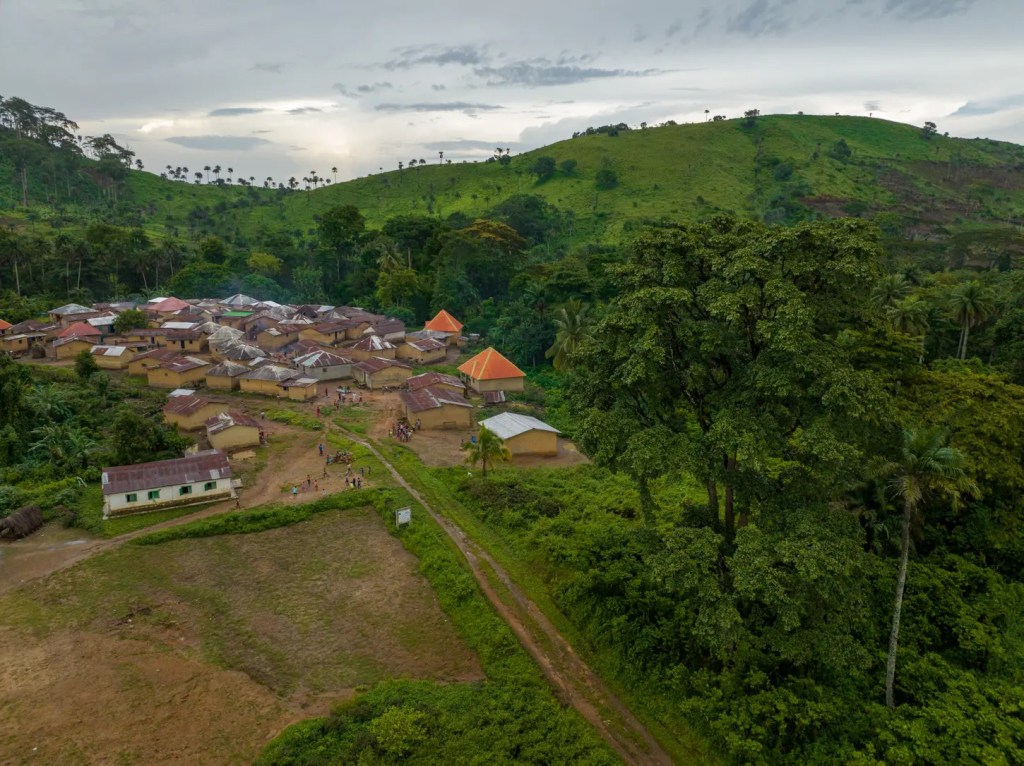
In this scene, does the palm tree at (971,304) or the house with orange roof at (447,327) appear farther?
the house with orange roof at (447,327)

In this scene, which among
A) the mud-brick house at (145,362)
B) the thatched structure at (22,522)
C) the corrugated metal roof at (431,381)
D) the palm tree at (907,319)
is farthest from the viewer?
the mud-brick house at (145,362)

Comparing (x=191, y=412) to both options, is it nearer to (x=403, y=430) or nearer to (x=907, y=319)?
(x=403, y=430)

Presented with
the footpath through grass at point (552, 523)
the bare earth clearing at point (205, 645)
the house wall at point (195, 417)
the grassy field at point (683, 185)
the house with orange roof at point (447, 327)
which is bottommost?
the bare earth clearing at point (205, 645)

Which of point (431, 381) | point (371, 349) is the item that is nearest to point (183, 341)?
point (371, 349)

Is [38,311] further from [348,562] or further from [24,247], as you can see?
[348,562]

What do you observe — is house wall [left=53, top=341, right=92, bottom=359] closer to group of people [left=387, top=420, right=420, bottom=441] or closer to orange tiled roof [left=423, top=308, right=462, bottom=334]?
orange tiled roof [left=423, top=308, right=462, bottom=334]

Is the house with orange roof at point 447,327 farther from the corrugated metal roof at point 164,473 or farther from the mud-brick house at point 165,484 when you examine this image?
the mud-brick house at point 165,484

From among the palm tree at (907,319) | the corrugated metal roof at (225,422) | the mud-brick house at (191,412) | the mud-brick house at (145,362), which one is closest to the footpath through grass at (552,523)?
the corrugated metal roof at (225,422)
